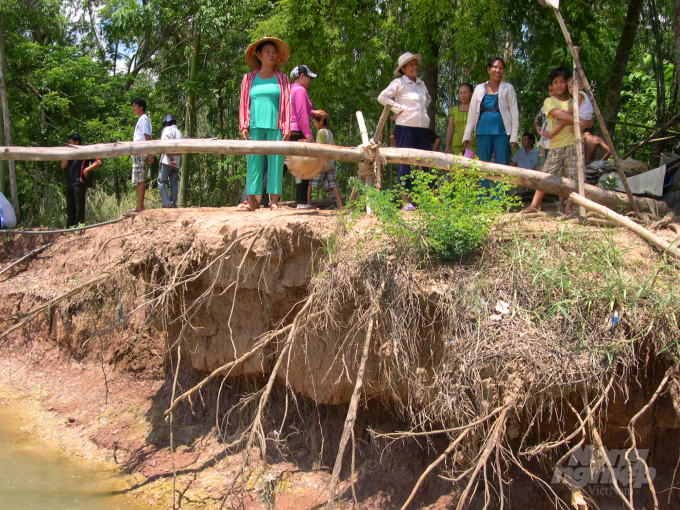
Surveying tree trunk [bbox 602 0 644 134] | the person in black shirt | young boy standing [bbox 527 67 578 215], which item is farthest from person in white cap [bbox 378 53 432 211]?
the person in black shirt

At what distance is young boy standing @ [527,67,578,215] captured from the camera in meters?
5.18

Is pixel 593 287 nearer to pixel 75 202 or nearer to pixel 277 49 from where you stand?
pixel 277 49

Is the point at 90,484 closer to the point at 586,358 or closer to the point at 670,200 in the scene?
the point at 586,358

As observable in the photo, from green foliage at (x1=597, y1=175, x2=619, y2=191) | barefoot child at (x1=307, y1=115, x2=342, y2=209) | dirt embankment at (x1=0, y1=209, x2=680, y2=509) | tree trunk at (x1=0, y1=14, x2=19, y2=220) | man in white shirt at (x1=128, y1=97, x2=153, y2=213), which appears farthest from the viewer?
tree trunk at (x1=0, y1=14, x2=19, y2=220)

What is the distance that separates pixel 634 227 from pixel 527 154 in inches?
136

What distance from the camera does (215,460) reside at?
523 centimetres

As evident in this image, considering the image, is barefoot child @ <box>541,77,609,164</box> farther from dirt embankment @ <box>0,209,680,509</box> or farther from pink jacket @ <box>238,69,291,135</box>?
pink jacket @ <box>238,69,291,135</box>

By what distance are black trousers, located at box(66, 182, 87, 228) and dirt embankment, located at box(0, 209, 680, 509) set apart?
Result: 1191 mm

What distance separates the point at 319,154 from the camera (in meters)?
4.82

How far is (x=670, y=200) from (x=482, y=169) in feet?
8.45

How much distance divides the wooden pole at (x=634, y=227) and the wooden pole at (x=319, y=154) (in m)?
0.41

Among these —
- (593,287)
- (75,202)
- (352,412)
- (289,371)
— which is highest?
(75,202)

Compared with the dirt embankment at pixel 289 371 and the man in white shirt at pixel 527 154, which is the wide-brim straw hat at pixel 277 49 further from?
the man in white shirt at pixel 527 154

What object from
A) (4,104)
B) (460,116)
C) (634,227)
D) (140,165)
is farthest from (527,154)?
(4,104)
